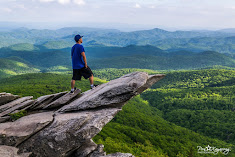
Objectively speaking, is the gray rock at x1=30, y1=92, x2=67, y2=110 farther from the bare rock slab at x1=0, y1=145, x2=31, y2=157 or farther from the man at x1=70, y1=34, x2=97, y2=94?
the bare rock slab at x1=0, y1=145, x2=31, y2=157

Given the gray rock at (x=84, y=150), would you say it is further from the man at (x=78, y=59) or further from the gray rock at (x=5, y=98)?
the gray rock at (x=5, y=98)

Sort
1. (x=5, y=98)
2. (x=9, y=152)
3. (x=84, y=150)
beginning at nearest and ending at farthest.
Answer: (x=9, y=152) → (x=84, y=150) → (x=5, y=98)

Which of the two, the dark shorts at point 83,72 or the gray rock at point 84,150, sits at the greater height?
the dark shorts at point 83,72

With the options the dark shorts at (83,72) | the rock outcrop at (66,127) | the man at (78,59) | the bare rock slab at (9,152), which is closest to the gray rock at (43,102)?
the rock outcrop at (66,127)

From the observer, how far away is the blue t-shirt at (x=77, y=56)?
1662 cm

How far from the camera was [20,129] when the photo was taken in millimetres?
14312

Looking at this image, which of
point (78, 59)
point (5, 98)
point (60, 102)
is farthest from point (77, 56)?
point (5, 98)

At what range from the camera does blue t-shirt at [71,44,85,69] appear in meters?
16.6

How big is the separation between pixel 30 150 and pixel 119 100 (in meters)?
9.22

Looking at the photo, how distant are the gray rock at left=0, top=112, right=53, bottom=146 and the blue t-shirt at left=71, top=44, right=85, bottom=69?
5.90 metres

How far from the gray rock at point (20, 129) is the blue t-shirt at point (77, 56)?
232 inches

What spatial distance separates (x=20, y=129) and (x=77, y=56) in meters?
8.71

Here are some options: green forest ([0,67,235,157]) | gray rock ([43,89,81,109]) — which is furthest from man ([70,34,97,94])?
green forest ([0,67,235,157])

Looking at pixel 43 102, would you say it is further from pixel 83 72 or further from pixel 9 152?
pixel 9 152
